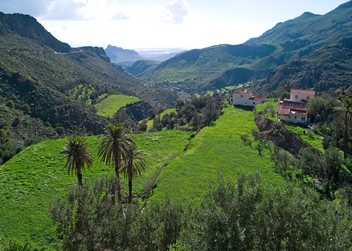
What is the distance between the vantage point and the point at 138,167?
36688 millimetres

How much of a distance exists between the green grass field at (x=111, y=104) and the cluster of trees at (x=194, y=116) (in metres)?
47.1

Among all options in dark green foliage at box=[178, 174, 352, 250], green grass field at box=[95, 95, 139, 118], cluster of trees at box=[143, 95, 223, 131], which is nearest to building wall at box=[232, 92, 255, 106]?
cluster of trees at box=[143, 95, 223, 131]

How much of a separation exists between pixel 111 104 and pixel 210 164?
116 metres

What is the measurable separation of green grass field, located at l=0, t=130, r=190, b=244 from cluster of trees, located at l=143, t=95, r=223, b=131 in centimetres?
1547

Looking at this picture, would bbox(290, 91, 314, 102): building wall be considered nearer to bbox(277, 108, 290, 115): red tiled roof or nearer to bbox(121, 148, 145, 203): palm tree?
bbox(277, 108, 290, 115): red tiled roof

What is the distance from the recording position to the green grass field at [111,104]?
14238 cm

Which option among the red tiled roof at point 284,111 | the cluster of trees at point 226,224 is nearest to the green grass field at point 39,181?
the cluster of trees at point 226,224

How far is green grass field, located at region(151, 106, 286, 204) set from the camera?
1626 inches

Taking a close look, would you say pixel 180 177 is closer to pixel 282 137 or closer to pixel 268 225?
pixel 282 137

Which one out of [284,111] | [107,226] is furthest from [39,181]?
[284,111]

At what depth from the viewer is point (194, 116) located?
3285 inches

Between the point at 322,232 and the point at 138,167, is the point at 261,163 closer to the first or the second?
the point at 138,167

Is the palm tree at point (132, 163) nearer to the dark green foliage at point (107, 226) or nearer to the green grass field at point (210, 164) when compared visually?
the green grass field at point (210, 164)

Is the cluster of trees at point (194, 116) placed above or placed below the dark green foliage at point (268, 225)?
below
